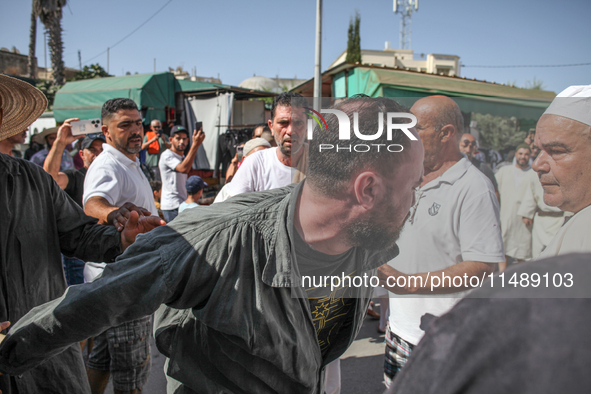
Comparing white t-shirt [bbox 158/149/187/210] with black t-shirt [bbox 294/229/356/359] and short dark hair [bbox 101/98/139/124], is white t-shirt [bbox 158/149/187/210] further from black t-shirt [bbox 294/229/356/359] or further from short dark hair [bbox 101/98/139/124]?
black t-shirt [bbox 294/229/356/359]

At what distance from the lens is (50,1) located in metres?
20.3

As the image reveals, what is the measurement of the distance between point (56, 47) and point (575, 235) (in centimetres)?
2491

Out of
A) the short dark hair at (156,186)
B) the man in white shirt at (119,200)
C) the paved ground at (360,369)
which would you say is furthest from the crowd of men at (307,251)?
the short dark hair at (156,186)

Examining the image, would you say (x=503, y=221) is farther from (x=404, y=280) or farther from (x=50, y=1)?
(x=50, y=1)

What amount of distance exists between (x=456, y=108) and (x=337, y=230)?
17.0 inches

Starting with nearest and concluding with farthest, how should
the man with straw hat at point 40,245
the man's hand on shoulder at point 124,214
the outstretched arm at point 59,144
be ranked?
the man with straw hat at point 40,245
the man's hand on shoulder at point 124,214
the outstretched arm at point 59,144

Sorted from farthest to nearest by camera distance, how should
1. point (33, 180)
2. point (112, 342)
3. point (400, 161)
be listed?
point (112, 342) → point (33, 180) → point (400, 161)

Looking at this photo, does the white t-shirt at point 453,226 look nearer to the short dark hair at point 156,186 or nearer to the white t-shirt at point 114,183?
the white t-shirt at point 114,183

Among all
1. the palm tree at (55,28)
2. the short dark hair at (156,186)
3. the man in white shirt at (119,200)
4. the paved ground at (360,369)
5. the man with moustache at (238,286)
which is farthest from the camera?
the palm tree at (55,28)

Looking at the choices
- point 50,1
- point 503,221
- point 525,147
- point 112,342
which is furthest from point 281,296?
point 50,1

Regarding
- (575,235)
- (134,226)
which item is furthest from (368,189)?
(134,226)

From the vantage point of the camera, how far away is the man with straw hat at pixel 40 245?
5.27ft

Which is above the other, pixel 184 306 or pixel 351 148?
pixel 351 148

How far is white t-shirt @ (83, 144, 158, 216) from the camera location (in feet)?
8.92
